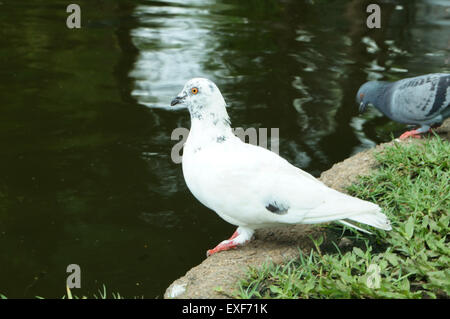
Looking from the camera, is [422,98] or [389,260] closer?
[389,260]

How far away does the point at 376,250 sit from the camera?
10.8 feet

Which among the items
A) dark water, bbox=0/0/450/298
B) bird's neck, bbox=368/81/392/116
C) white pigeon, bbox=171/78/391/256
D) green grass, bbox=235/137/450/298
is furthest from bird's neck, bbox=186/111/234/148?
bird's neck, bbox=368/81/392/116

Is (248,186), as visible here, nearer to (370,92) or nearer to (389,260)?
(389,260)

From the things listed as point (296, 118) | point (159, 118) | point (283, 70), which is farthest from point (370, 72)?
point (159, 118)

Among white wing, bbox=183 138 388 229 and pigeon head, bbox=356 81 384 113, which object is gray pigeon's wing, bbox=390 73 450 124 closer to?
pigeon head, bbox=356 81 384 113

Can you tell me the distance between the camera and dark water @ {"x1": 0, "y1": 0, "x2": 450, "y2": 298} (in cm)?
418

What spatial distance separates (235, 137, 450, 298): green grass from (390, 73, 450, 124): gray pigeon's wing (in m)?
0.81

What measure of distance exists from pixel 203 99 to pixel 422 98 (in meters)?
2.12

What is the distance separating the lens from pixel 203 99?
11.2 feet

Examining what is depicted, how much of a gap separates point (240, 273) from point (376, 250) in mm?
776

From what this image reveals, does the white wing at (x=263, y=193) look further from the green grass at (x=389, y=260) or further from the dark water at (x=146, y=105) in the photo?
the dark water at (x=146, y=105)

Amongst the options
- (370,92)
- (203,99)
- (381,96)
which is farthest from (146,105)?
(203,99)

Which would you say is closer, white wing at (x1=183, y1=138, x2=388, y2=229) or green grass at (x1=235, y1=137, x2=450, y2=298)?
green grass at (x1=235, y1=137, x2=450, y2=298)

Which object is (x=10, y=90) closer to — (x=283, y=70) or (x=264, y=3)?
(x=283, y=70)
